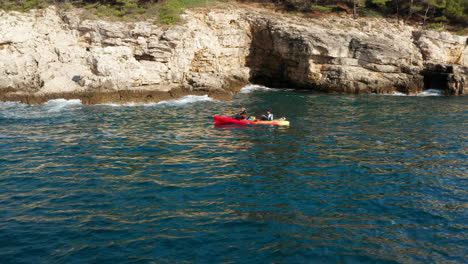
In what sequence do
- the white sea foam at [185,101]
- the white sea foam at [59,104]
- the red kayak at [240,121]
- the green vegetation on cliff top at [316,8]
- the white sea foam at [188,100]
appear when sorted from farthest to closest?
the green vegetation on cliff top at [316,8] → the white sea foam at [188,100] → the white sea foam at [185,101] → the white sea foam at [59,104] → the red kayak at [240,121]

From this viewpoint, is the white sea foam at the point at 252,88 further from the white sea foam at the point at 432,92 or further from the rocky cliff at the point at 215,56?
the white sea foam at the point at 432,92

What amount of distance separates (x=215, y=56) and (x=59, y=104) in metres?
15.6

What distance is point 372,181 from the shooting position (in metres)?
12.4

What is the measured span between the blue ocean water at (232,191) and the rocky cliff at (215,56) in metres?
9.15

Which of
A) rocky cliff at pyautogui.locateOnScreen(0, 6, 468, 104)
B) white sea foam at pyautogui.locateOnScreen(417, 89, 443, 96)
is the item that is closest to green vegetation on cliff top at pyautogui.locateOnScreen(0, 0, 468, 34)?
rocky cliff at pyautogui.locateOnScreen(0, 6, 468, 104)

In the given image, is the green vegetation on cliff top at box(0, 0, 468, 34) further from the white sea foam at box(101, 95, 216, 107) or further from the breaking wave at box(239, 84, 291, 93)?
the breaking wave at box(239, 84, 291, 93)

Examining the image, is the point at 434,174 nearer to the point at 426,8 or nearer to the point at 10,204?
the point at 10,204

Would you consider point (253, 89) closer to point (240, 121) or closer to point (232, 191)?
point (240, 121)

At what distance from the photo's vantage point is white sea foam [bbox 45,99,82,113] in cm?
2538

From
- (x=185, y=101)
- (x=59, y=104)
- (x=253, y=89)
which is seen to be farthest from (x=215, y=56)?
(x=59, y=104)

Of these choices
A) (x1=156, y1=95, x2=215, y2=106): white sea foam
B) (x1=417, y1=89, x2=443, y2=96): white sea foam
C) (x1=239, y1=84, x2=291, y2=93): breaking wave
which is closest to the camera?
(x1=156, y1=95, x2=215, y2=106): white sea foam

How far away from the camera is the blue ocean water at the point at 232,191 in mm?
8328

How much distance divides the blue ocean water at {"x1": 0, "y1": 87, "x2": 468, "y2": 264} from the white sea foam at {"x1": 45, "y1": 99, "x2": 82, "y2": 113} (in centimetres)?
367

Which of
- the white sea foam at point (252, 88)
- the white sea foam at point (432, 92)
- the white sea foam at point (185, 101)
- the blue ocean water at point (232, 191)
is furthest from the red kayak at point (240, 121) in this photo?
the white sea foam at point (432, 92)
